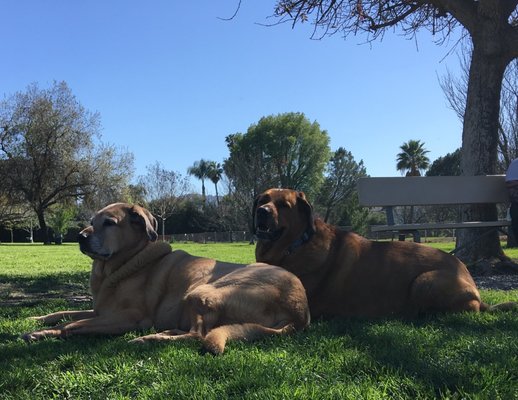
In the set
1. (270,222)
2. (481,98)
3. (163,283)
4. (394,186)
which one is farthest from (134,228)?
(481,98)

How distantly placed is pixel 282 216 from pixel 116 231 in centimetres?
150

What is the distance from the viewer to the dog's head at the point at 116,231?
396 cm

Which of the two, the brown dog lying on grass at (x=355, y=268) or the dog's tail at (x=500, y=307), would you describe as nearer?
the brown dog lying on grass at (x=355, y=268)

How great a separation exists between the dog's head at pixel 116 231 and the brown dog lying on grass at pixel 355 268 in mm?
1029

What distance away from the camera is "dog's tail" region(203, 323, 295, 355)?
2.98m

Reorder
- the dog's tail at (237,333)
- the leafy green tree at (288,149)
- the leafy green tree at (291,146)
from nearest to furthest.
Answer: the dog's tail at (237,333) < the leafy green tree at (288,149) < the leafy green tree at (291,146)

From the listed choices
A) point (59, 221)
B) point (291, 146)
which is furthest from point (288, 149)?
point (59, 221)

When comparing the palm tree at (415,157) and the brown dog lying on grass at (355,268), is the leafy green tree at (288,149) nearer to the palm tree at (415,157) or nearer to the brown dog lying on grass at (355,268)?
the palm tree at (415,157)

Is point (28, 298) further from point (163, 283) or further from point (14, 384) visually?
point (14, 384)

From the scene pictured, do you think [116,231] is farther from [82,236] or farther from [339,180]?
[339,180]

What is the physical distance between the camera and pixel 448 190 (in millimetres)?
7973

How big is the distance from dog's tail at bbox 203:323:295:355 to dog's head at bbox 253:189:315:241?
1.29 m

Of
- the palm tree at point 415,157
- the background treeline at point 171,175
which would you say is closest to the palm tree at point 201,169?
the background treeline at point 171,175

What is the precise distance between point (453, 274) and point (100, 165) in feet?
110
